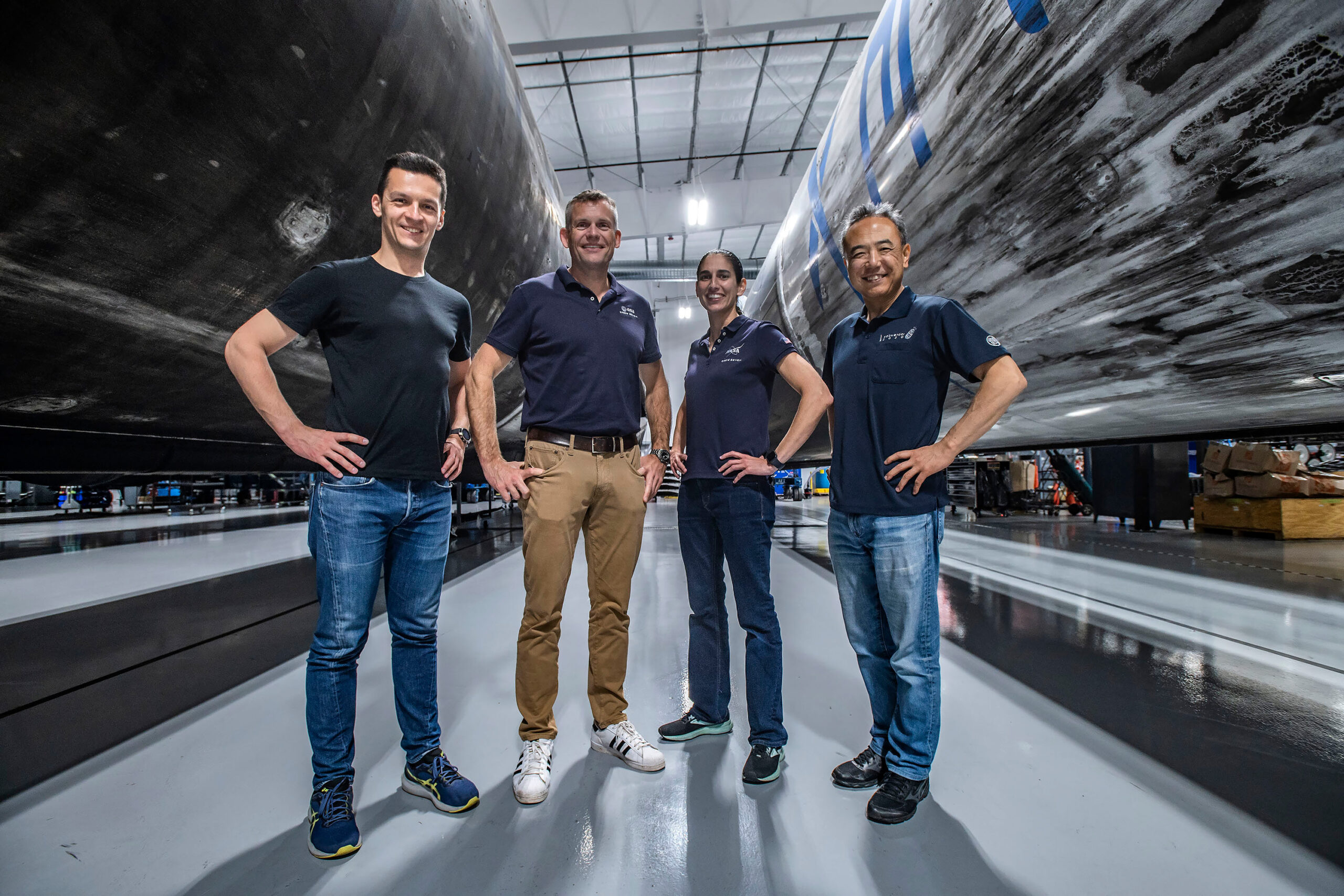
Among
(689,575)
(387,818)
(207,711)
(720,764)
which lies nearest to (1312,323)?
(689,575)

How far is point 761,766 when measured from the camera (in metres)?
1.34

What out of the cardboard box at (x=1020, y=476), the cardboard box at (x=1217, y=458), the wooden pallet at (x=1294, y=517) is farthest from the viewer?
A: the cardboard box at (x=1020, y=476)

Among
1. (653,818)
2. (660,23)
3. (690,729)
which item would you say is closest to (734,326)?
(690,729)

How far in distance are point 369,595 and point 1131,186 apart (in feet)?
5.67

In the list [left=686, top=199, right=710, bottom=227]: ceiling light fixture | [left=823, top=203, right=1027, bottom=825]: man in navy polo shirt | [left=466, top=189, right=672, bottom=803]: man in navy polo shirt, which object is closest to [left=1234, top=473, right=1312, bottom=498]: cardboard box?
[left=823, top=203, right=1027, bottom=825]: man in navy polo shirt

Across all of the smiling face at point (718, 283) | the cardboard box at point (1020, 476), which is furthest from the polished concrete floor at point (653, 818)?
the cardboard box at point (1020, 476)

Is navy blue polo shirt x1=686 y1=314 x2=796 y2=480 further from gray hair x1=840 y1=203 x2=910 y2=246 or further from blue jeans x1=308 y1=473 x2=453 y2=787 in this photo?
blue jeans x1=308 y1=473 x2=453 y2=787

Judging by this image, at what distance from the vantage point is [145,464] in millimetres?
2346

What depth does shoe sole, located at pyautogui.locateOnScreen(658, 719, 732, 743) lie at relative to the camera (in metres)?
1.54

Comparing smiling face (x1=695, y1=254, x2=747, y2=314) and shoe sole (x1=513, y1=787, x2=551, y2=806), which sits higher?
smiling face (x1=695, y1=254, x2=747, y2=314)

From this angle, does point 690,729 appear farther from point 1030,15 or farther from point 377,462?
point 1030,15

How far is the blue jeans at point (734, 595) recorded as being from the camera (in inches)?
56.1

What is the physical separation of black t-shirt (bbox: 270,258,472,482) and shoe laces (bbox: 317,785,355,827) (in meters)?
0.62

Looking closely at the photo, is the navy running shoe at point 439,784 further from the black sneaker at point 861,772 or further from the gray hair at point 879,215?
the gray hair at point 879,215
